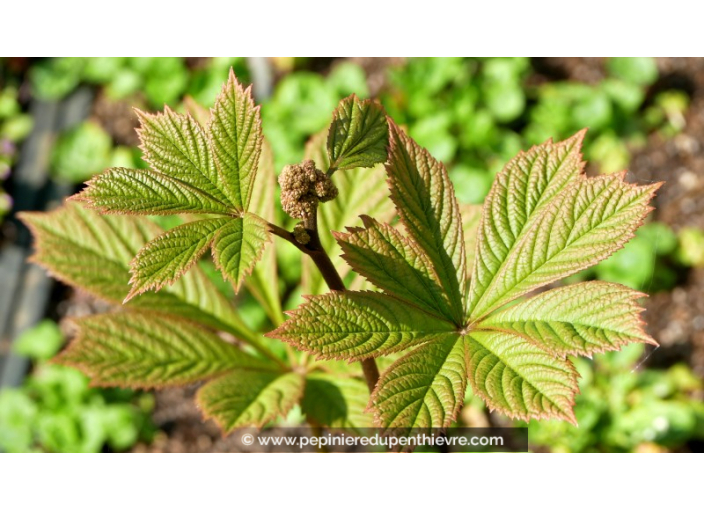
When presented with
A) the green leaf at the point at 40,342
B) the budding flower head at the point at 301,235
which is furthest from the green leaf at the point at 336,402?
the green leaf at the point at 40,342

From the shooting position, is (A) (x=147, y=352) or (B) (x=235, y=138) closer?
(B) (x=235, y=138)

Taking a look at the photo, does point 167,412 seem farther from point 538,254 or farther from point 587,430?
point 538,254

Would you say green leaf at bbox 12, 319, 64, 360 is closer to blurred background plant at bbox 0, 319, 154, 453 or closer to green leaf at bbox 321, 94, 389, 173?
blurred background plant at bbox 0, 319, 154, 453

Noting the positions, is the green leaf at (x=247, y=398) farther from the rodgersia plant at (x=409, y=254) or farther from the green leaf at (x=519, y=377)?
the green leaf at (x=519, y=377)

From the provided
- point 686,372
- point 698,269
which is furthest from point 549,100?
point 686,372

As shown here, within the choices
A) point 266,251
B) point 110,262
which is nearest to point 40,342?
point 110,262

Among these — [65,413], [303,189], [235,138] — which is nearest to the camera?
[303,189]

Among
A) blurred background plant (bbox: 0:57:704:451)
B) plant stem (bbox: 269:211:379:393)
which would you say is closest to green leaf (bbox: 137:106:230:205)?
plant stem (bbox: 269:211:379:393)

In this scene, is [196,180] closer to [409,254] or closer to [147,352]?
[409,254]
